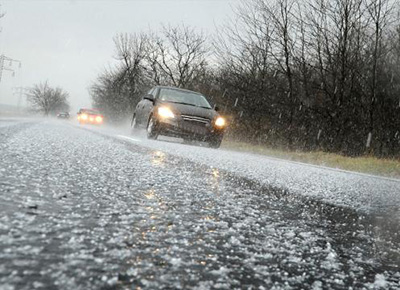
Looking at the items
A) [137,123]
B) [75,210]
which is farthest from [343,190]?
[137,123]

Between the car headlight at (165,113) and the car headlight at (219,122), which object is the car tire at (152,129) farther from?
the car headlight at (219,122)

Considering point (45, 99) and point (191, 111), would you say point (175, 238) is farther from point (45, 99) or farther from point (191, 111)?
point (45, 99)

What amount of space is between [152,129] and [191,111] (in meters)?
1.14

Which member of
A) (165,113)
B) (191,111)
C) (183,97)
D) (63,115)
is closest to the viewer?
(165,113)

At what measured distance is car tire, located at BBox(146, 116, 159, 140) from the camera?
1143 centimetres

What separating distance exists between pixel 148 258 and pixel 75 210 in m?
0.79

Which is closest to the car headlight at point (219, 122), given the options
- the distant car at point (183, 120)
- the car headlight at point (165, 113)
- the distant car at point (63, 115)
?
the distant car at point (183, 120)

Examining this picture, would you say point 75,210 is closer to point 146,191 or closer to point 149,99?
point 146,191

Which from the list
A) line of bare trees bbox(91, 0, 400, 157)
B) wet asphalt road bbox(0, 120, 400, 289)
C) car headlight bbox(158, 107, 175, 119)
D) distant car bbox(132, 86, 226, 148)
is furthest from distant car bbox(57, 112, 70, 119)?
wet asphalt road bbox(0, 120, 400, 289)

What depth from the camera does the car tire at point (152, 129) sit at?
11.4 meters

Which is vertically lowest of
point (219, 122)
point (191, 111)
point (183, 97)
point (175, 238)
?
point (175, 238)

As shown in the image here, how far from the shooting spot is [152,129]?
37.9 ft

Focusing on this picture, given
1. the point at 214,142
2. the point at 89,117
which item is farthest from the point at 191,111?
the point at 89,117

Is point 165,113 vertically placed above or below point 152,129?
above
